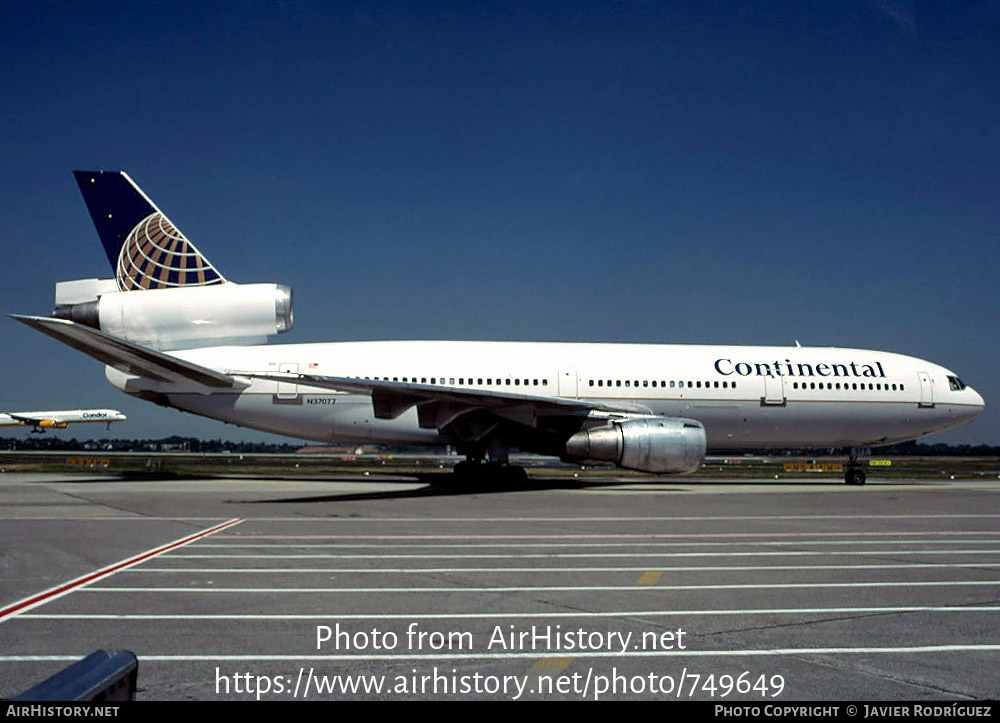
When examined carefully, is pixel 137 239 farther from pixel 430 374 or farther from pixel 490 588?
pixel 490 588

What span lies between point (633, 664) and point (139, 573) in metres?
5.44

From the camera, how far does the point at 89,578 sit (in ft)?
24.6

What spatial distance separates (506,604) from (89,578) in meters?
4.26

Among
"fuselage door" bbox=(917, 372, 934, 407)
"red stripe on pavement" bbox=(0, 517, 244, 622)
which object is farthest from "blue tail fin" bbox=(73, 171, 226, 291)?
"fuselage door" bbox=(917, 372, 934, 407)

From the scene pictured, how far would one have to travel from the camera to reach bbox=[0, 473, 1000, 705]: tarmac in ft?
14.4

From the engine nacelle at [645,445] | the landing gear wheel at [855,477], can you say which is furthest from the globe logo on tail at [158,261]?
the landing gear wheel at [855,477]

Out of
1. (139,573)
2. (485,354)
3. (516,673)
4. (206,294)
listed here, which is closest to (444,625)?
(516,673)

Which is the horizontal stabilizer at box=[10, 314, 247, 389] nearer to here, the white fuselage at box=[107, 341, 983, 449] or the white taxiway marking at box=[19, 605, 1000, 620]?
the white fuselage at box=[107, 341, 983, 449]

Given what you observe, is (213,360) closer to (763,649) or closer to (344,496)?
(344,496)

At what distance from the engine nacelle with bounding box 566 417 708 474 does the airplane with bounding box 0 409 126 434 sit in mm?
56607

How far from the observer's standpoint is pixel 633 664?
185 inches

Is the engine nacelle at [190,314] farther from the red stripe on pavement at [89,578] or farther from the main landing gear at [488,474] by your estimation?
the red stripe on pavement at [89,578]

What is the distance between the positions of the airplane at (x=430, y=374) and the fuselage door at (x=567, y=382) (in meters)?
0.03

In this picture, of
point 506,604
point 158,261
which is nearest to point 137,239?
point 158,261
